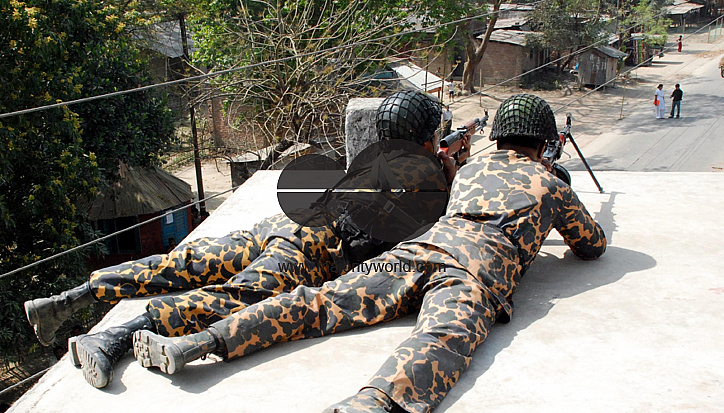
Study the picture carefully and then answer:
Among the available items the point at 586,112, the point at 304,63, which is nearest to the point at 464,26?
the point at 586,112

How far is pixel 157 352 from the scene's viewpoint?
9.15 ft

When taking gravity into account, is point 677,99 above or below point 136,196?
above

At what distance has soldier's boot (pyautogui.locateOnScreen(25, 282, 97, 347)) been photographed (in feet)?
10.6

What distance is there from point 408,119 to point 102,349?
1997 mm

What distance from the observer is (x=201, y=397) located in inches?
109

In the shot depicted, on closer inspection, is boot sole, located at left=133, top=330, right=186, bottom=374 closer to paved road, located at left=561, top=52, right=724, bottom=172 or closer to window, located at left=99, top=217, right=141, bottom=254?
window, located at left=99, top=217, right=141, bottom=254

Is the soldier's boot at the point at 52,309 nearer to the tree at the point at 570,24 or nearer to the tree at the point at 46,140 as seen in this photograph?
the tree at the point at 46,140

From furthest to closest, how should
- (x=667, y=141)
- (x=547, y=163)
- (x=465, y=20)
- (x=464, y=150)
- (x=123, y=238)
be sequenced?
(x=667, y=141) → (x=465, y=20) → (x=123, y=238) → (x=464, y=150) → (x=547, y=163)

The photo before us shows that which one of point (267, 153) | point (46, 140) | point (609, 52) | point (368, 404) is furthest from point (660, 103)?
point (368, 404)

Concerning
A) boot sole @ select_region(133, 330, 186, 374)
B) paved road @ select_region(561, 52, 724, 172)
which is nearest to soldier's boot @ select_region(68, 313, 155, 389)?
boot sole @ select_region(133, 330, 186, 374)

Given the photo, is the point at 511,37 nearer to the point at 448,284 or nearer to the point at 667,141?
the point at 667,141

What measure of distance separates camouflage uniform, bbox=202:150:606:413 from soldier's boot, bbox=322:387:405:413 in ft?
0.27

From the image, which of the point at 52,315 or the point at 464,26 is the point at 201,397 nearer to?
the point at 52,315

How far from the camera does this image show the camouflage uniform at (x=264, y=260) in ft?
10.7
